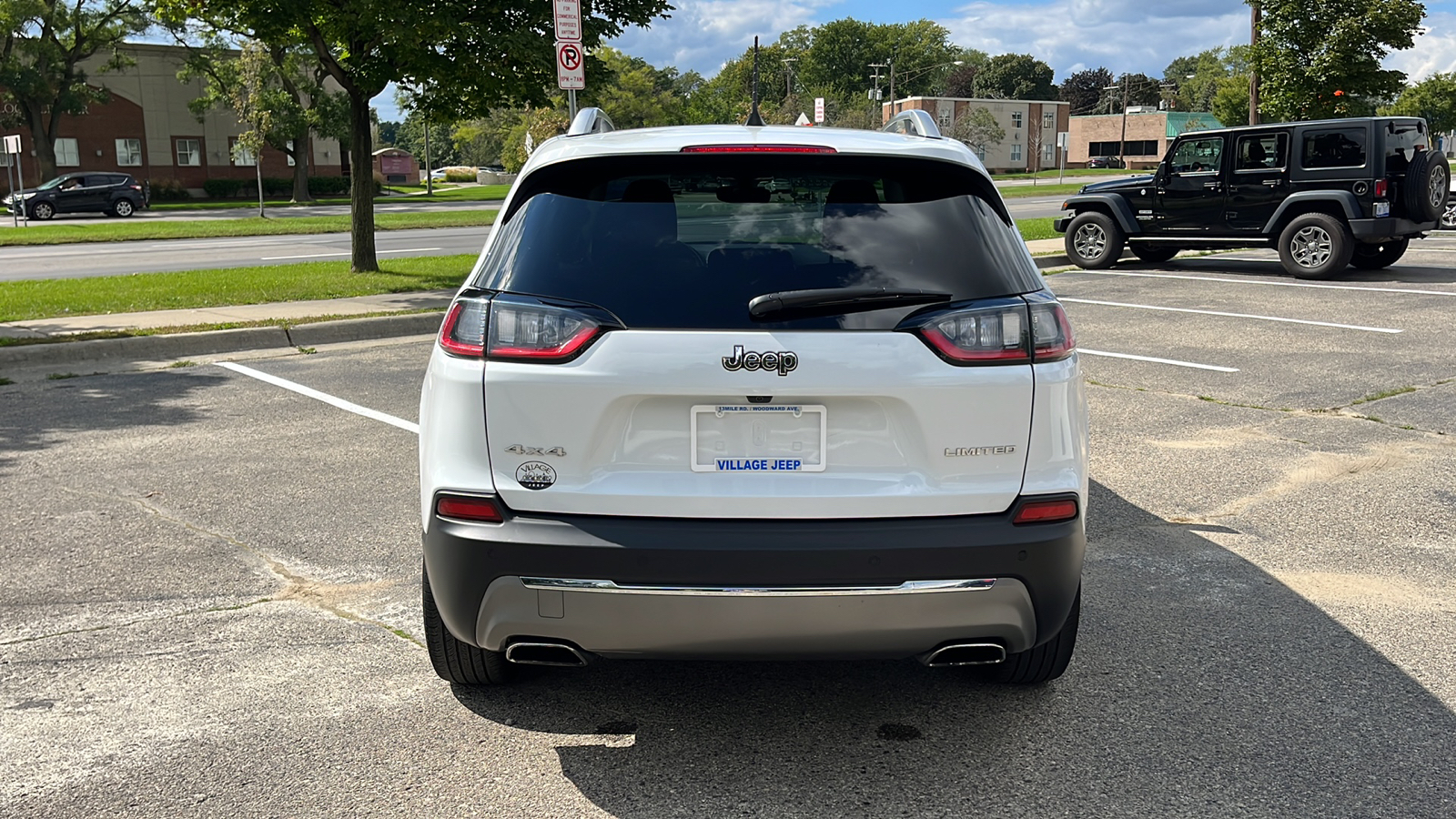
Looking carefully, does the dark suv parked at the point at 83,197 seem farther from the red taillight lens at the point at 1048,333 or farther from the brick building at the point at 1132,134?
the brick building at the point at 1132,134

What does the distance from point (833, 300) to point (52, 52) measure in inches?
2150

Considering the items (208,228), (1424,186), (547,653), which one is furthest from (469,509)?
(208,228)

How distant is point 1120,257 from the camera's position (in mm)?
18234

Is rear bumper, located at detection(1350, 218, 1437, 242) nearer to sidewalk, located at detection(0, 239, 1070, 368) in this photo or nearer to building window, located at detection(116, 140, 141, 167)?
sidewalk, located at detection(0, 239, 1070, 368)

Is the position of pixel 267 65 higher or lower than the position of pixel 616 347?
higher

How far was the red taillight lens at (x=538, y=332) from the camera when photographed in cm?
298

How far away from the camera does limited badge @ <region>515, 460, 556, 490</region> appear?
3.00 m

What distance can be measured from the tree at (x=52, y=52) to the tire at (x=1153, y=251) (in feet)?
148

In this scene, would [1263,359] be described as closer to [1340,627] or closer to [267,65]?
[1340,627]

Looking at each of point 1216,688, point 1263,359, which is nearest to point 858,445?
point 1216,688

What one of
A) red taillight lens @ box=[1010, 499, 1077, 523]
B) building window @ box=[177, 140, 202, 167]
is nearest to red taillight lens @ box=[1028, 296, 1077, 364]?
red taillight lens @ box=[1010, 499, 1077, 523]

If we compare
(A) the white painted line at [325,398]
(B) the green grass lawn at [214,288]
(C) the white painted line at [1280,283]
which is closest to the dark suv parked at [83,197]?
(B) the green grass lawn at [214,288]

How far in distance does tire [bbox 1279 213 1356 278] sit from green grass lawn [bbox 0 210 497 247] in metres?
21.8

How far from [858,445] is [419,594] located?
2.29 meters
